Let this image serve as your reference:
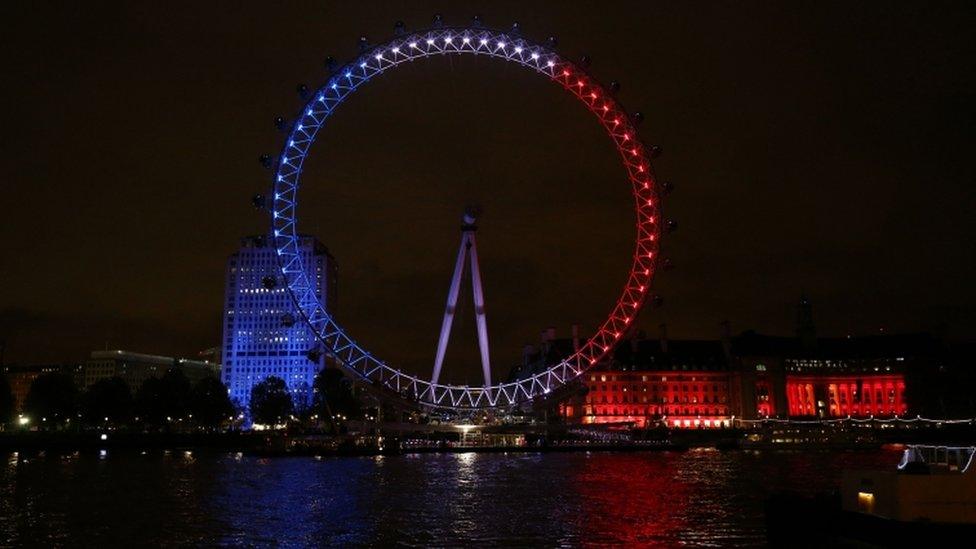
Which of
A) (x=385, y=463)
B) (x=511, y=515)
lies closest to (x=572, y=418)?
(x=385, y=463)

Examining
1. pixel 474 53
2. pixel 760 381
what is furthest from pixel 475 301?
pixel 760 381

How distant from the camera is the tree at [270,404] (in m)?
133

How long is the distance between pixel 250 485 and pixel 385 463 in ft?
83.5

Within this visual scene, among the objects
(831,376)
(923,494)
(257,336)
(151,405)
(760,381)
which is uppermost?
(257,336)

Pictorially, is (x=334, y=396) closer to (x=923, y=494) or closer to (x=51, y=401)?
(x=51, y=401)

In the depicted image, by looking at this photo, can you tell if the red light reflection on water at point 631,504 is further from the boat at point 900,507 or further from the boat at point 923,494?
the boat at point 923,494

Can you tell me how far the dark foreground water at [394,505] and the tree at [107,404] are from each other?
53200 millimetres

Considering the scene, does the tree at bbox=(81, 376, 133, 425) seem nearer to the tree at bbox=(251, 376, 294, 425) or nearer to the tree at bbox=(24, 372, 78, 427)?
the tree at bbox=(24, 372, 78, 427)

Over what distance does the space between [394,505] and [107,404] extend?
87777 mm

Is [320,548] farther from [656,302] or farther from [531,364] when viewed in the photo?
[531,364]

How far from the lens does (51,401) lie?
370ft

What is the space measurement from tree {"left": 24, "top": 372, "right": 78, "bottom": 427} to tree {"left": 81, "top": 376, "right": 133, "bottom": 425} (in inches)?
78.9

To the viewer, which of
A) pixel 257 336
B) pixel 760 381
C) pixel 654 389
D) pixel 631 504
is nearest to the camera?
pixel 631 504

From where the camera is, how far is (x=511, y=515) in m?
32.4
